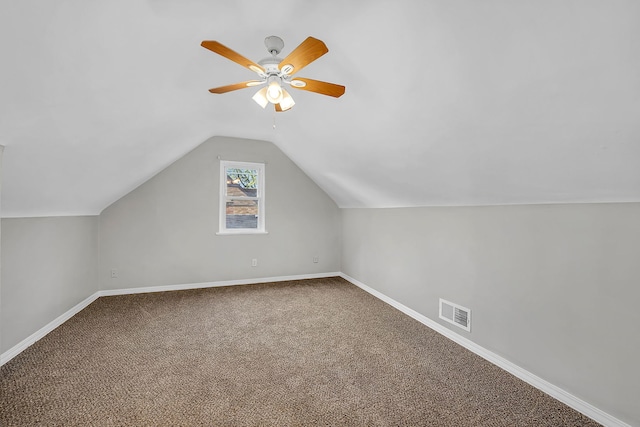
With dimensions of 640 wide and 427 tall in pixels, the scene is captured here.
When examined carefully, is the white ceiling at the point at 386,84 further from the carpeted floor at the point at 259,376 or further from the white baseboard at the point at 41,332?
the carpeted floor at the point at 259,376

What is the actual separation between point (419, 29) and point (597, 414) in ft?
7.84

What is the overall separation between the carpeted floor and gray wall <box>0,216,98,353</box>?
9.0 inches

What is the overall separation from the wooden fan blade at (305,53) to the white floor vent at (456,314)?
243cm

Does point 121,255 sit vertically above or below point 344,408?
above

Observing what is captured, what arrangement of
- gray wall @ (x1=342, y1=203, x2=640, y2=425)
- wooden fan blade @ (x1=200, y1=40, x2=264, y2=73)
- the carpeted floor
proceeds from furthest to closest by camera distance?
1. the carpeted floor
2. gray wall @ (x1=342, y1=203, x2=640, y2=425)
3. wooden fan blade @ (x1=200, y1=40, x2=264, y2=73)

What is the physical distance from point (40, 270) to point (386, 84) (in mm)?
3422

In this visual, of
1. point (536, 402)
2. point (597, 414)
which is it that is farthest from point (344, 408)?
point (597, 414)

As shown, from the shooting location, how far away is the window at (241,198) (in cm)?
454

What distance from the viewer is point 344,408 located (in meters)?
1.79

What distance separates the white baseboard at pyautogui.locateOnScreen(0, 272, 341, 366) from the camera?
238cm

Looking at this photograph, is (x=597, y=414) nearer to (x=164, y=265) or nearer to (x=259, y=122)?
(x=259, y=122)

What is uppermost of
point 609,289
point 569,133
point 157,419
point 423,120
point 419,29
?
point 419,29

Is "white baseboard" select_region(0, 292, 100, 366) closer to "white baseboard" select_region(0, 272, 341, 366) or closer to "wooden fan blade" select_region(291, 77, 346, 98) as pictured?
"white baseboard" select_region(0, 272, 341, 366)

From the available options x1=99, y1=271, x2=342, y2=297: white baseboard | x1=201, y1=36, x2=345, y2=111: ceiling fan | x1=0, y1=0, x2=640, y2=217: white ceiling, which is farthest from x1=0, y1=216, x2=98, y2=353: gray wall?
x1=201, y1=36, x2=345, y2=111: ceiling fan
